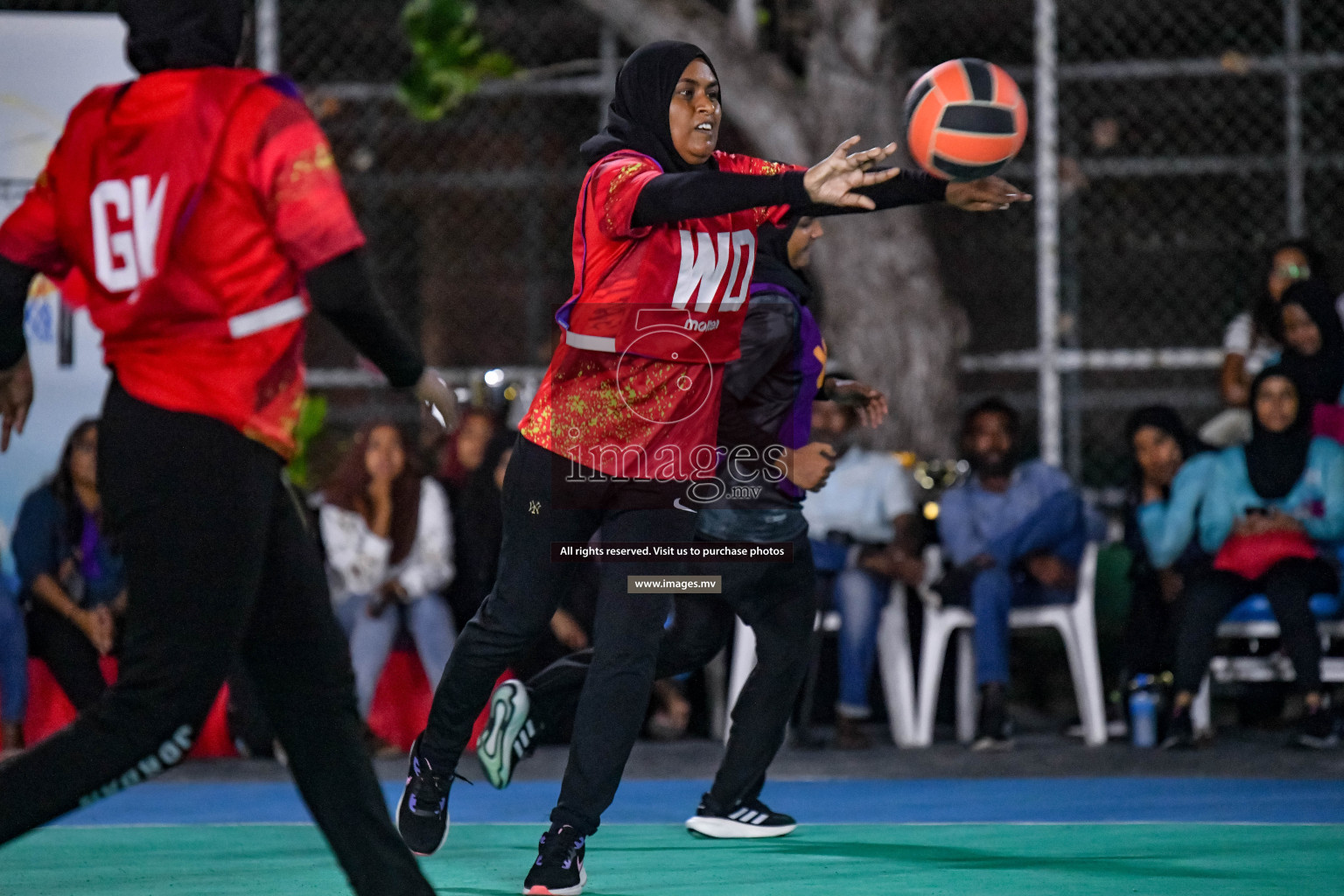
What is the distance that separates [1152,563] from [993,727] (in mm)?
1050

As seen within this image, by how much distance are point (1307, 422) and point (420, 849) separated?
4784 mm

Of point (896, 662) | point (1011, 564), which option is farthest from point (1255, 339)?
point (896, 662)

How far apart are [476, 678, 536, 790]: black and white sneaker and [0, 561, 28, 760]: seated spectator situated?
3.35m

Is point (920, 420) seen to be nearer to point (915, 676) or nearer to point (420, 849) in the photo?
point (915, 676)

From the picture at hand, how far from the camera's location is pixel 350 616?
7.45 m

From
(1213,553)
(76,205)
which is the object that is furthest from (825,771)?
(76,205)

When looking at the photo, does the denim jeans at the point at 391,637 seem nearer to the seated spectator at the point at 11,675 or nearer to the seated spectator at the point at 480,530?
the seated spectator at the point at 480,530

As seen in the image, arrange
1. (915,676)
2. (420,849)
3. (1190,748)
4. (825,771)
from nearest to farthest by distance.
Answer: (420,849)
(825,771)
(1190,748)
(915,676)

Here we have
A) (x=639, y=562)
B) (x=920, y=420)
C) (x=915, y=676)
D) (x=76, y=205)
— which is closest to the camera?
(x=76, y=205)

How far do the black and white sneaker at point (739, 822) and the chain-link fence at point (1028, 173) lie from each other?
172 inches

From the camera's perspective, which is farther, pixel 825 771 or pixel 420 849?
pixel 825 771

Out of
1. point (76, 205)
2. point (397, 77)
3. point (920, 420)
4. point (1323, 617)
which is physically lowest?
point (1323, 617)

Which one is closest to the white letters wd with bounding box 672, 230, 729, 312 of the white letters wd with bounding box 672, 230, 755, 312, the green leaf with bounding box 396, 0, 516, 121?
the white letters wd with bounding box 672, 230, 755, 312

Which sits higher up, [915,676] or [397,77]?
[397,77]
